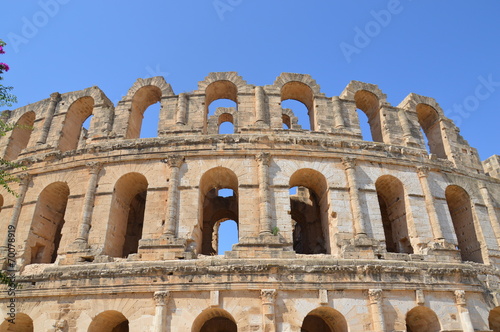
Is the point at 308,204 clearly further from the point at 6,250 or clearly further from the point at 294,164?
the point at 6,250

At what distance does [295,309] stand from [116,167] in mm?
7939

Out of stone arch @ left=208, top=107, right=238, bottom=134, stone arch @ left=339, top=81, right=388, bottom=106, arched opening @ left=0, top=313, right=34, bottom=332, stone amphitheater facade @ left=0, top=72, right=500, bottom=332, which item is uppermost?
stone arch @ left=208, top=107, right=238, bottom=134

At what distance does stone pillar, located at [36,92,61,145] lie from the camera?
1601cm

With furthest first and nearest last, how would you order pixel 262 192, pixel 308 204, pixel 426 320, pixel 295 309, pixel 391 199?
1. pixel 308 204
2. pixel 391 199
3. pixel 262 192
4. pixel 426 320
5. pixel 295 309

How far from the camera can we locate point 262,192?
13.1 metres

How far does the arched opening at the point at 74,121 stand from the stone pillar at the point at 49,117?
2.50 ft

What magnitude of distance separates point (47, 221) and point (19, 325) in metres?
3.72

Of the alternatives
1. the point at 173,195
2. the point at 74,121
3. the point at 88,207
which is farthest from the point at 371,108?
the point at 74,121

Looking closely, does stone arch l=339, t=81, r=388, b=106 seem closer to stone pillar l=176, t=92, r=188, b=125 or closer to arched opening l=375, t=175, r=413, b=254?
arched opening l=375, t=175, r=413, b=254

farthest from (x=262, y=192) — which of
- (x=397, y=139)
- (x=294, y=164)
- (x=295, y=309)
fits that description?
(x=397, y=139)

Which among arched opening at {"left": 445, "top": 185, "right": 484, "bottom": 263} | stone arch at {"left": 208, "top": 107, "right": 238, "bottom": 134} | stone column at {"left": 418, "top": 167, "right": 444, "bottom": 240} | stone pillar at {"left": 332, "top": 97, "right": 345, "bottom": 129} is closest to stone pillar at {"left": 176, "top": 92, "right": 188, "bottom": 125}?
stone pillar at {"left": 332, "top": 97, "right": 345, "bottom": 129}

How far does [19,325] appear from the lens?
40.9 ft

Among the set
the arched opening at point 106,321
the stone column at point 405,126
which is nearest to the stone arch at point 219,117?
the stone column at point 405,126

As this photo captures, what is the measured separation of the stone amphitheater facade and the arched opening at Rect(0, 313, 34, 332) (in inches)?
2.3
